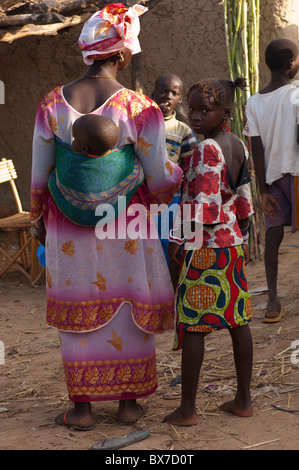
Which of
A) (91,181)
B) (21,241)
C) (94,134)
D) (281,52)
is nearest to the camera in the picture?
(94,134)

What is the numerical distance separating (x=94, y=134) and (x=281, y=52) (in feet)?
7.39

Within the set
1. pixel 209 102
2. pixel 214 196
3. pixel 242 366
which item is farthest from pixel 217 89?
pixel 242 366

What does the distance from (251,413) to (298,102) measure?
230 centimetres

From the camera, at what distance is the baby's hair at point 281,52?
15.2ft

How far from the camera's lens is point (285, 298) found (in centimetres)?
536

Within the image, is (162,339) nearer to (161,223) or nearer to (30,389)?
(161,223)

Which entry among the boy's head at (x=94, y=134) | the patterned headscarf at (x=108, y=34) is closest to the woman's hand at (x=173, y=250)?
the boy's head at (x=94, y=134)

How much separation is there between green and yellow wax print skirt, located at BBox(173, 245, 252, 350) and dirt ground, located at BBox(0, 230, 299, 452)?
0.50m

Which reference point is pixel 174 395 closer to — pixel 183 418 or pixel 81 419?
pixel 183 418

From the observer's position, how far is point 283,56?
4.66 m

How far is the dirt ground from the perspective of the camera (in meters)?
3.08

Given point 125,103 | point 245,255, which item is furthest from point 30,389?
point 125,103

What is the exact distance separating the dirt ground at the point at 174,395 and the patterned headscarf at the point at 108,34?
5.88 ft

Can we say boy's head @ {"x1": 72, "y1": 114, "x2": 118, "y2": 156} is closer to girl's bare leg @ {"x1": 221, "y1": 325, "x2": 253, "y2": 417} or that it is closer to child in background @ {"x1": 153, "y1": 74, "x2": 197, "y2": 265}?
girl's bare leg @ {"x1": 221, "y1": 325, "x2": 253, "y2": 417}
